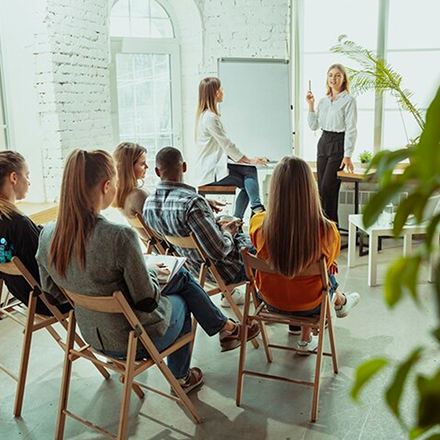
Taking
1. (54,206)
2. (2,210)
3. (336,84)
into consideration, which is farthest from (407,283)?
(336,84)

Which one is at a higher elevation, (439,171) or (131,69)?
(131,69)

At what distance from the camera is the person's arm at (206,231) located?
2873 mm

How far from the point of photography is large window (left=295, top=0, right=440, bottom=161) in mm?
5527

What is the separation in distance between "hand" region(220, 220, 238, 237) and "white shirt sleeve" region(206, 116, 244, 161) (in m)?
1.57

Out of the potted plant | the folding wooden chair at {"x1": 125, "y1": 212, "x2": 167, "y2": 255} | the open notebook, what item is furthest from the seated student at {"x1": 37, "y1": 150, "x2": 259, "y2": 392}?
the potted plant

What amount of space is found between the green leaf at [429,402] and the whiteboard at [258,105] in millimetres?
5084

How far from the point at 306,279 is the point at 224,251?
0.58 m

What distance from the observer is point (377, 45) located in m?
5.61

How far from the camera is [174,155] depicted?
295cm

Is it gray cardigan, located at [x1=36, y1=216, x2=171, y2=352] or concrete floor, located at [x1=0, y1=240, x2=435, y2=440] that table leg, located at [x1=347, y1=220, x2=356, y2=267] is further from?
gray cardigan, located at [x1=36, y1=216, x2=171, y2=352]

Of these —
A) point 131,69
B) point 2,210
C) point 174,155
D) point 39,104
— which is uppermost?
point 131,69

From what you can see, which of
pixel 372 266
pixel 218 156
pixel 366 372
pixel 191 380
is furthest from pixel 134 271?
pixel 218 156

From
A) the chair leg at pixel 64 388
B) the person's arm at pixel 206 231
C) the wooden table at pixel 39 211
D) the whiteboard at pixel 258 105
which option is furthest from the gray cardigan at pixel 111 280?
the whiteboard at pixel 258 105

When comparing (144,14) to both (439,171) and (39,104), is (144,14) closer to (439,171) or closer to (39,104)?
(39,104)
